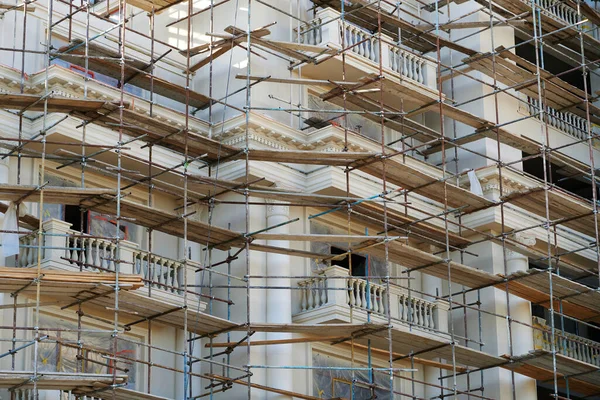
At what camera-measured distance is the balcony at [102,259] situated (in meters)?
27.4

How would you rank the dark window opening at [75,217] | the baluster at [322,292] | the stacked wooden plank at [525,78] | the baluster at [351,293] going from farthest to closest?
the stacked wooden plank at [525,78], the baluster at [322,292], the baluster at [351,293], the dark window opening at [75,217]

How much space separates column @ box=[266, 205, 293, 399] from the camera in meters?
30.3

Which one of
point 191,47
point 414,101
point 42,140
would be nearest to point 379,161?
point 414,101

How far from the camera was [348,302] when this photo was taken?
31.3 metres

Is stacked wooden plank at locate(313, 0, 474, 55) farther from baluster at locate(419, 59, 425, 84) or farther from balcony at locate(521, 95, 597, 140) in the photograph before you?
balcony at locate(521, 95, 597, 140)

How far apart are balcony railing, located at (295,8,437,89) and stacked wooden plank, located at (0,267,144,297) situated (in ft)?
27.8

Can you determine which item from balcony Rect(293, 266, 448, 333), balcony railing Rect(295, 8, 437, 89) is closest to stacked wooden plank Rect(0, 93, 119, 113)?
balcony Rect(293, 266, 448, 333)

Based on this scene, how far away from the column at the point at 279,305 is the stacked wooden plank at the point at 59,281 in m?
4.61

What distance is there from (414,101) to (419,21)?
4.60m

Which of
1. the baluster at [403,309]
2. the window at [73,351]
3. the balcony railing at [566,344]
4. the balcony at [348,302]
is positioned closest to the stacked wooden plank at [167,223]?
the balcony at [348,302]

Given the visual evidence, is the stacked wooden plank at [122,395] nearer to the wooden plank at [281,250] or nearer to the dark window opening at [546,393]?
the wooden plank at [281,250]

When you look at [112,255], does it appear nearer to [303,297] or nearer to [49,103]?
[49,103]

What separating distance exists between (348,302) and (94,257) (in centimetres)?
586

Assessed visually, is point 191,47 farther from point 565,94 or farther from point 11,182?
point 565,94
